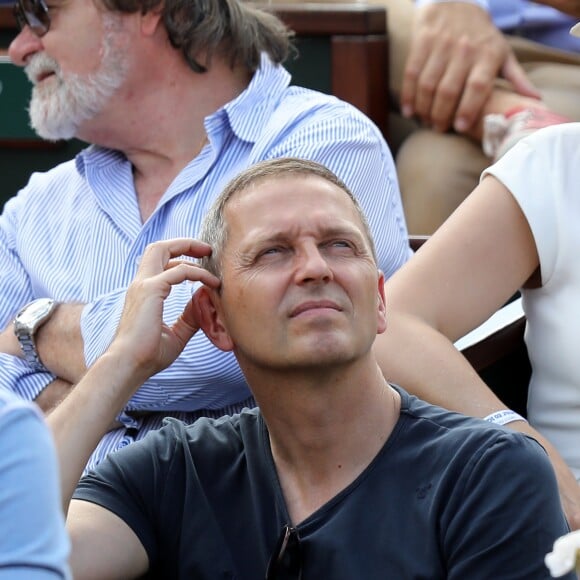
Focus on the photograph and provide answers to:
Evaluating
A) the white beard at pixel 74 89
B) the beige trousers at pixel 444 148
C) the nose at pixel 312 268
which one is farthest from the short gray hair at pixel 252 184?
the beige trousers at pixel 444 148

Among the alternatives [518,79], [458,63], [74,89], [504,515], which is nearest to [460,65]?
[458,63]

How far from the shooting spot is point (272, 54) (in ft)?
11.7

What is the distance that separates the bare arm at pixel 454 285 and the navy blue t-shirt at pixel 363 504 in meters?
0.33

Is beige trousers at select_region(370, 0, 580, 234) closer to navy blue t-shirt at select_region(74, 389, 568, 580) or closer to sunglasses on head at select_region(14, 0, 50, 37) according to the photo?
sunglasses on head at select_region(14, 0, 50, 37)

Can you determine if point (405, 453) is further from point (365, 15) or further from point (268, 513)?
point (365, 15)

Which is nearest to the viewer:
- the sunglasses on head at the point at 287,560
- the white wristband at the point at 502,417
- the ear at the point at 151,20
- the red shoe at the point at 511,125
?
the sunglasses on head at the point at 287,560

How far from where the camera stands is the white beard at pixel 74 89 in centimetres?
343

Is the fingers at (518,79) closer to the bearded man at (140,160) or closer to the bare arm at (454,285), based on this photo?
the bearded man at (140,160)

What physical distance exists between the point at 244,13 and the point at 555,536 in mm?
2120

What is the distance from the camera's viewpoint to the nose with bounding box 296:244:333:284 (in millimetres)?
2098

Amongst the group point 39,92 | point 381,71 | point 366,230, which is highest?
point 366,230

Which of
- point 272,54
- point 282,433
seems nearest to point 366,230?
point 282,433

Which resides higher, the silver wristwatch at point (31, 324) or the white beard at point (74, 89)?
the white beard at point (74, 89)

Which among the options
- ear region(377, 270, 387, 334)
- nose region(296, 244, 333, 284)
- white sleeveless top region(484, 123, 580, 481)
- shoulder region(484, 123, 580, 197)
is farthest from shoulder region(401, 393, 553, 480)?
shoulder region(484, 123, 580, 197)
